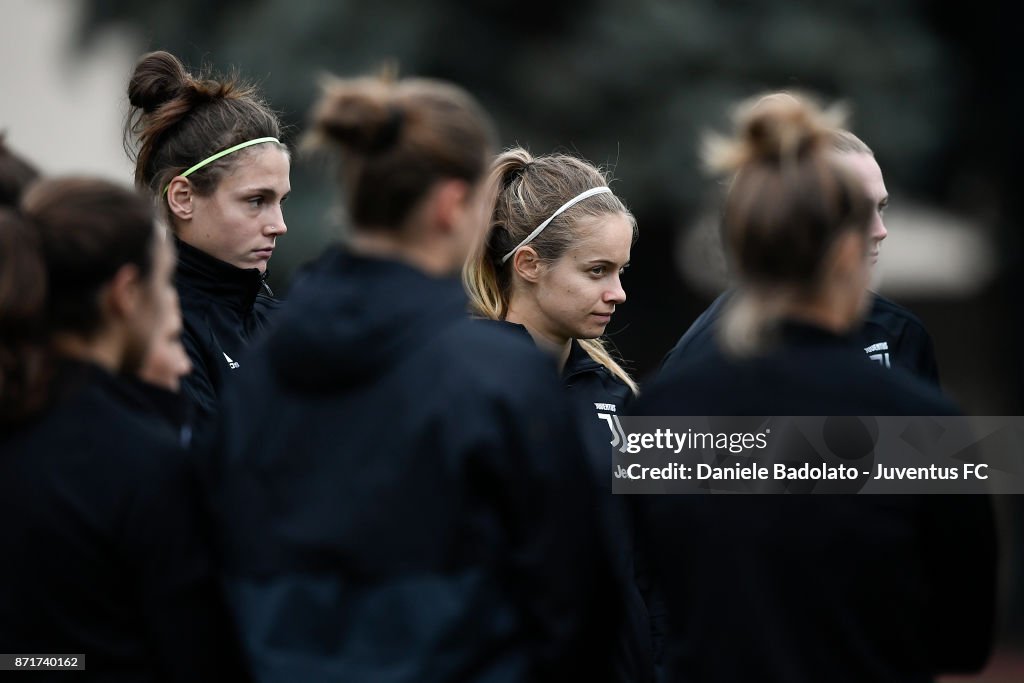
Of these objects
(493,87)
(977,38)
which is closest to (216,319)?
(493,87)

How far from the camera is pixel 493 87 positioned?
35.3 ft

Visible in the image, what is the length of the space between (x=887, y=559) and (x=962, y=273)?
11.7 meters

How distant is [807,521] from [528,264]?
1.99m

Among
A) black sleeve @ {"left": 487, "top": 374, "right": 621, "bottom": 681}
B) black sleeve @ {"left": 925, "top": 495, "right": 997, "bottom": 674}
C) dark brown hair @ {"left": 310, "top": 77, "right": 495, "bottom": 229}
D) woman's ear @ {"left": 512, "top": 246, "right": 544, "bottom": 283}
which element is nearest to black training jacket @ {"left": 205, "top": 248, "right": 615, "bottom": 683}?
black sleeve @ {"left": 487, "top": 374, "right": 621, "bottom": 681}

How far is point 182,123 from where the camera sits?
383 cm

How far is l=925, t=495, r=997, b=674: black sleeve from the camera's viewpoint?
2.31 m

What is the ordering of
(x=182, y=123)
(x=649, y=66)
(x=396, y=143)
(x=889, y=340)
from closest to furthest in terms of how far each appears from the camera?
(x=396, y=143) < (x=889, y=340) < (x=182, y=123) < (x=649, y=66)

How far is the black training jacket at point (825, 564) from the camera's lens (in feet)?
7.47

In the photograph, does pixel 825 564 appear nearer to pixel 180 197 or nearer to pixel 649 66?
pixel 180 197

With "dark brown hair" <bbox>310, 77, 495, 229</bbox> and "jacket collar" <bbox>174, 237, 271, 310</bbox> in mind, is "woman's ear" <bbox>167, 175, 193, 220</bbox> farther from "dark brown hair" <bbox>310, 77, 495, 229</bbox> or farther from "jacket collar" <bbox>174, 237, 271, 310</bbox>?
"dark brown hair" <bbox>310, 77, 495, 229</bbox>

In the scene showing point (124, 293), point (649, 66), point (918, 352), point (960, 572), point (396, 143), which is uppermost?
point (649, 66)

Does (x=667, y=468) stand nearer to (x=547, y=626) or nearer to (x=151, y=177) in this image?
(x=547, y=626)

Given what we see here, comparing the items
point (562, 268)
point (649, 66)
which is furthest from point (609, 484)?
point (649, 66)

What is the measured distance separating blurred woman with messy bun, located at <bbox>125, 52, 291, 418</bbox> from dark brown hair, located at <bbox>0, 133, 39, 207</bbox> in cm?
64
